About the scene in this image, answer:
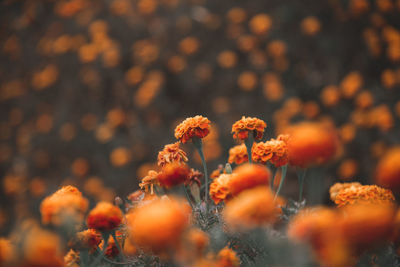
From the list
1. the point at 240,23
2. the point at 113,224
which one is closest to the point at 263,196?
the point at 113,224

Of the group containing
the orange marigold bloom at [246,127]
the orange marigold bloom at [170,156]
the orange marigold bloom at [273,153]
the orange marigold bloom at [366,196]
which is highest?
the orange marigold bloom at [246,127]

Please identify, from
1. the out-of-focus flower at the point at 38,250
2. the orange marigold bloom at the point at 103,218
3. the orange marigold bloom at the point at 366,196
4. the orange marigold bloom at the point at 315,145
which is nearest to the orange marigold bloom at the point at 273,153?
the orange marigold bloom at the point at 366,196

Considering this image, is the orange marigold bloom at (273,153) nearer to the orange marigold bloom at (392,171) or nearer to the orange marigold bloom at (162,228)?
the orange marigold bloom at (392,171)

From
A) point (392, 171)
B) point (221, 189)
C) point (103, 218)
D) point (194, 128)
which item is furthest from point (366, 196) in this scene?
point (103, 218)

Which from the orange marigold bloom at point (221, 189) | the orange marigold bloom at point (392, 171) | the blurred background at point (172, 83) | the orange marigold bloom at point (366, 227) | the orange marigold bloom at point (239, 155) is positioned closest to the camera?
the orange marigold bloom at point (366, 227)

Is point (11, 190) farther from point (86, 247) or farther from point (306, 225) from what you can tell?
point (306, 225)

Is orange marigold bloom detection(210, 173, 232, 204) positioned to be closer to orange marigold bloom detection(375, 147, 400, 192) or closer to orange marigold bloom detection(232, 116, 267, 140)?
orange marigold bloom detection(232, 116, 267, 140)
